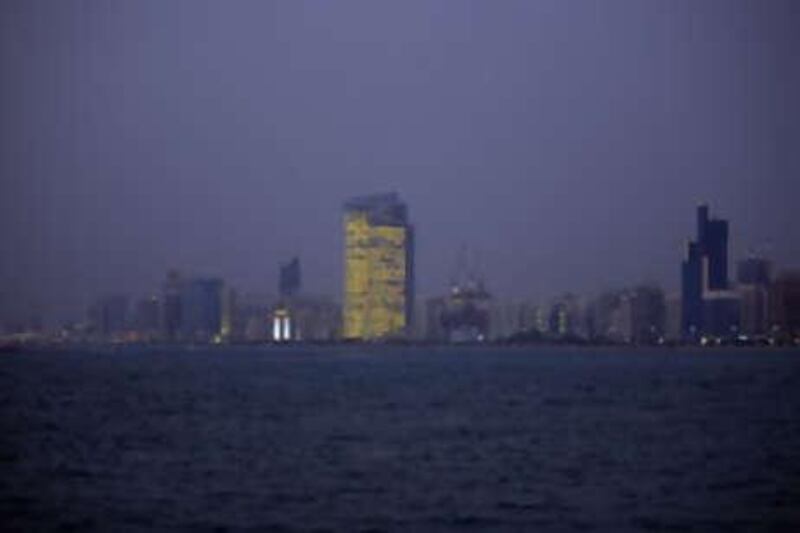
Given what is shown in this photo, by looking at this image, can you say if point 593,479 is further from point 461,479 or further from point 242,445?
point 242,445

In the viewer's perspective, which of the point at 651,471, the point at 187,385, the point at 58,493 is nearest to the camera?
the point at 58,493

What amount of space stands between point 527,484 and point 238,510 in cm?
1029

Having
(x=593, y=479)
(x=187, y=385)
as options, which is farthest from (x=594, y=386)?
(x=593, y=479)

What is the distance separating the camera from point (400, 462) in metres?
52.5

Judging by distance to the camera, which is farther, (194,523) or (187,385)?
(187,385)

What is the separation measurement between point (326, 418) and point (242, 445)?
698 inches

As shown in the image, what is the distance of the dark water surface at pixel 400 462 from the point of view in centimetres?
3881

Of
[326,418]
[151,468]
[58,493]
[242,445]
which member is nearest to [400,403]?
[326,418]

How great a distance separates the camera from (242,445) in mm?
59125

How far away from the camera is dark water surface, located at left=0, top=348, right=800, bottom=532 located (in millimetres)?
38812

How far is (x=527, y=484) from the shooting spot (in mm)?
46156

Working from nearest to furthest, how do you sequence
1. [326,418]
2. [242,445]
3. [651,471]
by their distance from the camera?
[651,471]
[242,445]
[326,418]

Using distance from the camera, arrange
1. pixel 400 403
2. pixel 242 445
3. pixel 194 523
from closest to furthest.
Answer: pixel 194 523 < pixel 242 445 < pixel 400 403

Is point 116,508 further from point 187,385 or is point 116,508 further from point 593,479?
point 187,385
